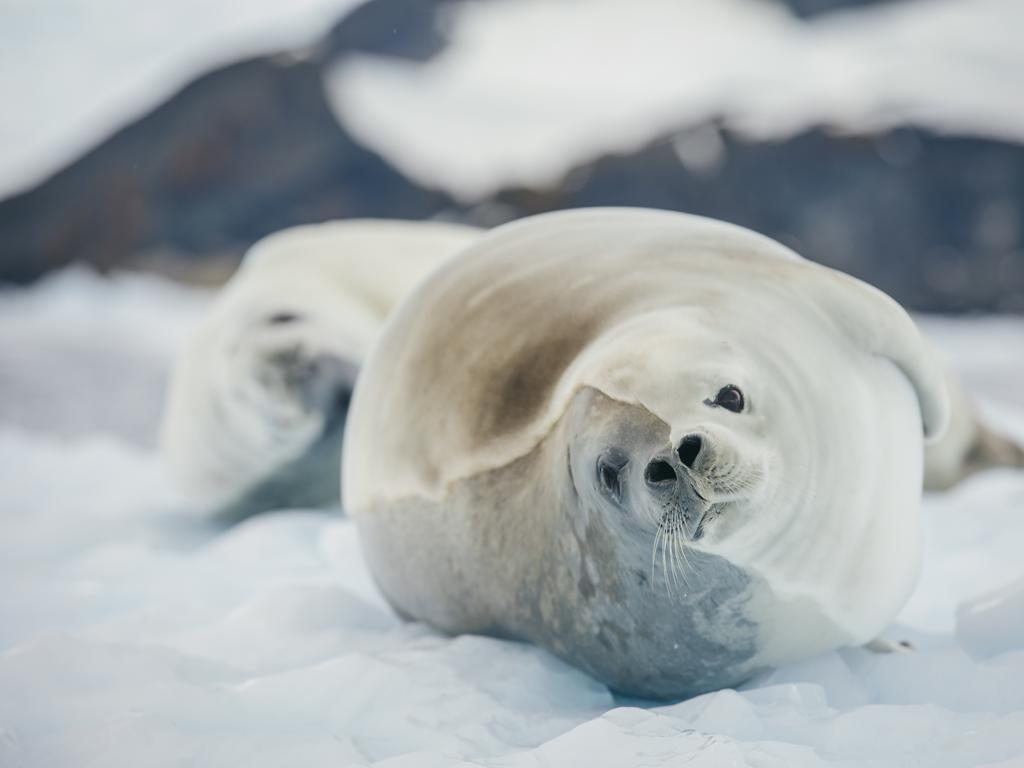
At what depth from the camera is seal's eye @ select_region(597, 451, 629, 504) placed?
63.4 inches

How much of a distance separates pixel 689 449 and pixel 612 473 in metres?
0.15

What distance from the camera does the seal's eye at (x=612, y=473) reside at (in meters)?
1.61

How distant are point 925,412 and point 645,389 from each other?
682 millimetres

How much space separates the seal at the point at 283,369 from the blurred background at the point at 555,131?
12.8 feet

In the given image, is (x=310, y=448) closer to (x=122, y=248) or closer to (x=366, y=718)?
(x=366, y=718)

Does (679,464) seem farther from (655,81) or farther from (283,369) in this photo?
(655,81)

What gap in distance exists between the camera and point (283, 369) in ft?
11.6

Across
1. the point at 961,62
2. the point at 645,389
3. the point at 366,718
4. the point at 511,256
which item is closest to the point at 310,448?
the point at 511,256

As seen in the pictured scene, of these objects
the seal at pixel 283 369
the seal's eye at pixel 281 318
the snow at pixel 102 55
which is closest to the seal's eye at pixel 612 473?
the seal at pixel 283 369

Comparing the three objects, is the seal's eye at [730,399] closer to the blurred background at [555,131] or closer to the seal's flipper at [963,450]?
the seal's flipper at [963,450]

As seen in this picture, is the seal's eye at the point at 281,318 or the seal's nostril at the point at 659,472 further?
the seal's eye at the point at 281,318

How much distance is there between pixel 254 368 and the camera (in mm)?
3584

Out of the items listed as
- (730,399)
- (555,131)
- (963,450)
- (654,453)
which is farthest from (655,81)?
(654,453)

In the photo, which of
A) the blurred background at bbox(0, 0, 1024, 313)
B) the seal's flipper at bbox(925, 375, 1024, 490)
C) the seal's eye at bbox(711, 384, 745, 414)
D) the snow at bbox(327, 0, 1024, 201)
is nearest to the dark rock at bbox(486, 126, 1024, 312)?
the blurred background at bbox(0, 0, 1024, 313)
